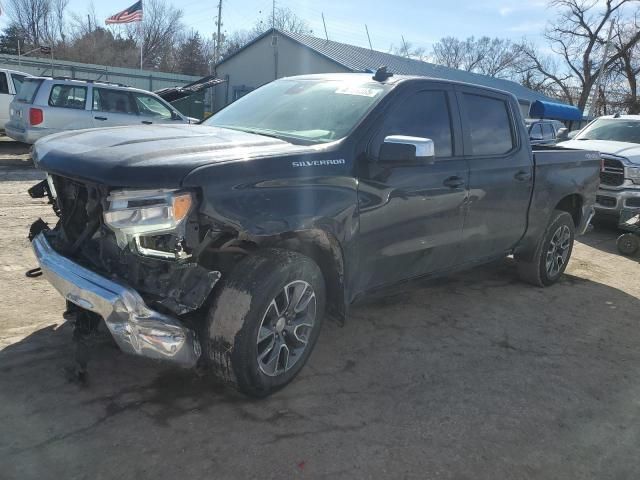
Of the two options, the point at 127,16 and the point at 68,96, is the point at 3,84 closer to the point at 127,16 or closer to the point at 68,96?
the point at 68,96

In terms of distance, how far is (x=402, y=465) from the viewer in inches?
107

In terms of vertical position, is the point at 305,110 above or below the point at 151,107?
below

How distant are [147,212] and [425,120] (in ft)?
7.35

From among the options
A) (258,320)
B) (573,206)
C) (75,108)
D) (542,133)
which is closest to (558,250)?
(573,206)

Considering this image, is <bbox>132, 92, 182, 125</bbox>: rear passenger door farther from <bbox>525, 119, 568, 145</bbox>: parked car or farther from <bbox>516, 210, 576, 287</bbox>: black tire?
<bbox>516, 210, 576, 287</bbox>: black tire

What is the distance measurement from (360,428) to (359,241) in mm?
1107

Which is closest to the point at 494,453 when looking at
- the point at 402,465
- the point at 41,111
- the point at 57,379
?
the point at 402,465

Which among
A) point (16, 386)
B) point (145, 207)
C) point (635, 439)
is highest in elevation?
point (145, 207)

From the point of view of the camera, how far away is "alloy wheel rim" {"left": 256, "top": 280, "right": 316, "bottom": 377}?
310 centimetres

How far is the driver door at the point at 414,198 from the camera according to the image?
3516mm

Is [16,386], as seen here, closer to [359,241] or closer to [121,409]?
[121,409]

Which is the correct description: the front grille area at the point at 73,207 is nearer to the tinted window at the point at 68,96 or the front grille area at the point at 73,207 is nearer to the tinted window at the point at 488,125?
the tinted window at the point at 488,125

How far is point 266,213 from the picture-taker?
287 cm

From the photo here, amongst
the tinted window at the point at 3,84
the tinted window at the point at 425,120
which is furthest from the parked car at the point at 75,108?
the tinted window at the point at 425,120
